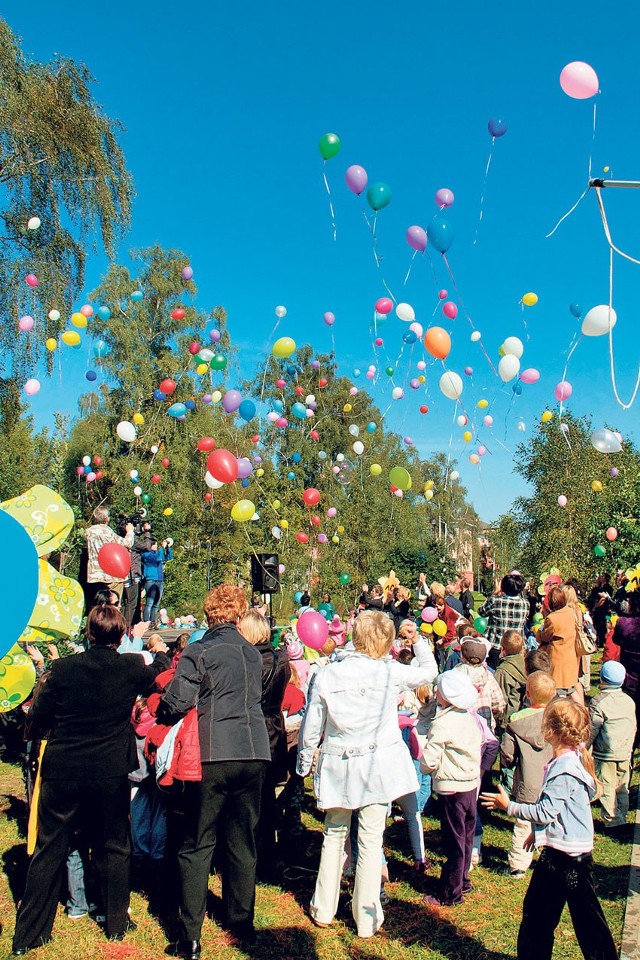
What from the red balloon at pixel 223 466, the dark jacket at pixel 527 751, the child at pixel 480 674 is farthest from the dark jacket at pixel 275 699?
the red balloon at pixel 223 466

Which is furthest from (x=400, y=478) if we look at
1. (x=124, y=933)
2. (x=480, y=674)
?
(x=124, y=933)

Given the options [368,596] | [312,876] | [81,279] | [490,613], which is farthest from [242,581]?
[312,876]

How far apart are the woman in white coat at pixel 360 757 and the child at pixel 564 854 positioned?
0.67m

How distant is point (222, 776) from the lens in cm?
301

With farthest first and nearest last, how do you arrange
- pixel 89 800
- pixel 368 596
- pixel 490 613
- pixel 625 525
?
pixel 625 525
pixel 368 596
pixel 490 613
pixel 89 800

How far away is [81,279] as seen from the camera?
45.3 ft

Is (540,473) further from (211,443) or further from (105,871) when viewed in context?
(105,871)

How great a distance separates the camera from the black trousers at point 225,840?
2977 millimetres

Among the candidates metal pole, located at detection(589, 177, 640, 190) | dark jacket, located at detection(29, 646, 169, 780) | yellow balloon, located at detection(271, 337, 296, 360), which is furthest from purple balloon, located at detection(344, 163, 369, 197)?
dark jacket, located at detection(29, 646, 169, 780)

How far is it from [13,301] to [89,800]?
12033 mm

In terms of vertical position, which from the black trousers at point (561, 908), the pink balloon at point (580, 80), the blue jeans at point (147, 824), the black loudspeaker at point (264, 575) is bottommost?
the blue jeans at point (147, 824)

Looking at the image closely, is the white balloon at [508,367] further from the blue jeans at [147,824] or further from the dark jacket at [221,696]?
the blue jeans at [147,824]

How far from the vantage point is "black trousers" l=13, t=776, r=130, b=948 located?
9.78ft

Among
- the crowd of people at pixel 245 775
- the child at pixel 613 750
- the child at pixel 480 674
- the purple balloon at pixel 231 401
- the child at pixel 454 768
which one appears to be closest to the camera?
the crowd of people at pixel 245 775
